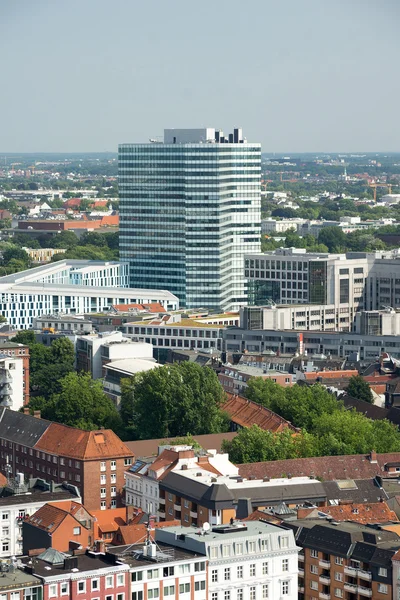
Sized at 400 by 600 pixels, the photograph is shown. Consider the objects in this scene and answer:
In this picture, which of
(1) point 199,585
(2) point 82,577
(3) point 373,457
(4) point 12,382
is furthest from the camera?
(4) point 12,382

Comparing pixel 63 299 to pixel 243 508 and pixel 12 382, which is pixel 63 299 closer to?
pixel 12 382

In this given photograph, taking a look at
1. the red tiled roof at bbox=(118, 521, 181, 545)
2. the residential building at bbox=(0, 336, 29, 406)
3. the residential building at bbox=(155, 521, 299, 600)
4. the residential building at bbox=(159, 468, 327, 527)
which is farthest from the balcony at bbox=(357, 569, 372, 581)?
the residential building at bbox=(0, 336, 29, 406)

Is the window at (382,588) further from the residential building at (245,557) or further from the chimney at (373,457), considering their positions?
the chimney at (373,457)

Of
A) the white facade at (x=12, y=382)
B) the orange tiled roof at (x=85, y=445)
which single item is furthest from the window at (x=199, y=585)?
the white facade at (x=12, y=382)

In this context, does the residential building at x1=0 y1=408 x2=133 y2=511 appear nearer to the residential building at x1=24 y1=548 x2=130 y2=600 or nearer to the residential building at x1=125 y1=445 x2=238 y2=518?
the residential building at x1=125 y1=445 x2=238 y2=518

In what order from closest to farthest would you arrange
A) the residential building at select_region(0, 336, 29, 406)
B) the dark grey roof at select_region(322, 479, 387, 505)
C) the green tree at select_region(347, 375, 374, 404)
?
the dark grey roof at select_region(322, 479, 387, 505) → the green tree at select_region(347, 375, 374, 404) → the residential building at select_region(0, 336, 29, 406)

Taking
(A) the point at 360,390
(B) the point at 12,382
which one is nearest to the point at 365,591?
(A) the point at 360,390
